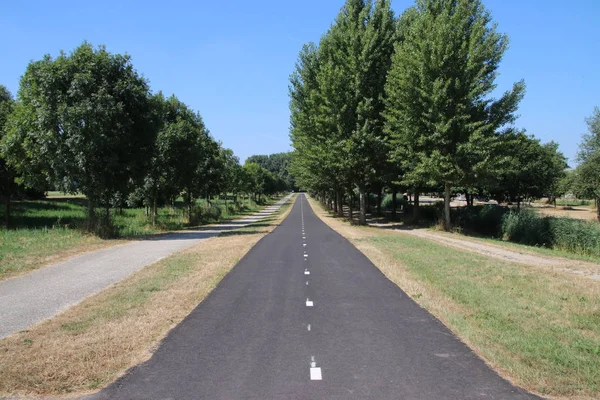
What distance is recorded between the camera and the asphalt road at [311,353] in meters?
4.78

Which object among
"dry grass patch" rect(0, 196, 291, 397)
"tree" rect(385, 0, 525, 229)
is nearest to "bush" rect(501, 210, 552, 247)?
"tree" rect(385, 0, 525, 229)

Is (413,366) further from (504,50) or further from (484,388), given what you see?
(504,50)

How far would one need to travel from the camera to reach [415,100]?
2492cm

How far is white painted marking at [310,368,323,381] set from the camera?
5.06 m

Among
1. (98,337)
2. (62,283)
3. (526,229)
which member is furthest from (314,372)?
(526,229)

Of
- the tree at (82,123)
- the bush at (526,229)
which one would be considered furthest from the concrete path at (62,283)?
the bush at (526,229)

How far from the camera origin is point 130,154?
22.9 metres

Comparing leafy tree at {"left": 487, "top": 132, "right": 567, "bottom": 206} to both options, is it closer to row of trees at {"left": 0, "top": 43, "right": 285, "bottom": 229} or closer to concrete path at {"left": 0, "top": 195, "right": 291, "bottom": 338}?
row of trees at {"left": 0, "top": 43, "right": 285, "bottom": 229}

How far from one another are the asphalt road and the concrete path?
8.84 feet

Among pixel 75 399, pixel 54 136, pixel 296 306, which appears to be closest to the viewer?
pixel 75 399

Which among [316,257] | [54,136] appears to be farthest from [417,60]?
[54,136]

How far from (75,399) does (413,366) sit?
375cm

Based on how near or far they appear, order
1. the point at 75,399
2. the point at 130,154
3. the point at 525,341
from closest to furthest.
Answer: the point at 75,399 < the point at 525,341 < the point at 130,154

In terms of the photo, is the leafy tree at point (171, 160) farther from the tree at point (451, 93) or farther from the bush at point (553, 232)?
the bush at point (553, 232)
